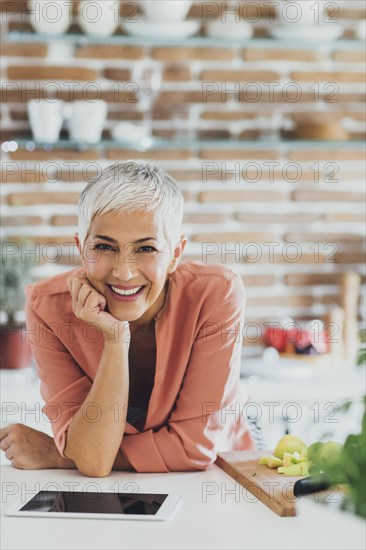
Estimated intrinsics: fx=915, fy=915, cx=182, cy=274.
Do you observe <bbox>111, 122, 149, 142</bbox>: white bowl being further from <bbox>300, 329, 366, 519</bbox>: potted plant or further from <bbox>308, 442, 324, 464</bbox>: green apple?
<bbox>300, 329, 366, 519</bbox>: potted plant

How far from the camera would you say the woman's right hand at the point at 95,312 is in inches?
75.0

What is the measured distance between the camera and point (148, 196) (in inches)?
75.3

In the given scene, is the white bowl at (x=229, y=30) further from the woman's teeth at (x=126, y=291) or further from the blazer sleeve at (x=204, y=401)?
the woman's teeth at (x=126, y=291)

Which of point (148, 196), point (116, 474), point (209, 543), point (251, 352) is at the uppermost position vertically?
point (148, 196)

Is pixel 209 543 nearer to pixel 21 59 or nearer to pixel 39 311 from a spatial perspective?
pixel 39 311

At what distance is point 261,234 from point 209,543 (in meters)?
2.33

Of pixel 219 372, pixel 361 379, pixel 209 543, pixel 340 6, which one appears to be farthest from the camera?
pixel 340 6

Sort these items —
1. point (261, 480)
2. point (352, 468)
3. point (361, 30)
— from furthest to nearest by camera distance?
point (361, 30) < point (261, 480) < point (352, 468)

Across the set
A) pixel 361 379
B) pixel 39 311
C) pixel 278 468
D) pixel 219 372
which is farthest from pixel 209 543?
pixel 361 379

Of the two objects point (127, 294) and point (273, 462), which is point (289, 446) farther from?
point (127, 294)

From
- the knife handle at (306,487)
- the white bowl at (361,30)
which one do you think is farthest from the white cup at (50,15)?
the knife handle at (306,487)

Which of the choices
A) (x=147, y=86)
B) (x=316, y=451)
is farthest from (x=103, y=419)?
(x=147, y=86)

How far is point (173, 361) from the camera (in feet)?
6.56

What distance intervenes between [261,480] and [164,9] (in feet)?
6.98
